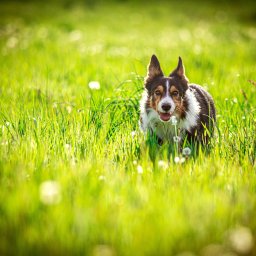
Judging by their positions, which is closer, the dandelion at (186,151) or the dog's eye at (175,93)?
the dandelion at (186,151)

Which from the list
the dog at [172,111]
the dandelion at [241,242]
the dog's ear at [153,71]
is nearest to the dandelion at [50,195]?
the dandelion at [241,242]

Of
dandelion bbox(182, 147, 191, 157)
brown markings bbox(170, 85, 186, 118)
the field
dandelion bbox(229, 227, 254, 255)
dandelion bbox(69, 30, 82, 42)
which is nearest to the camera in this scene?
dandelion bbox(229, 227, 254, 255)

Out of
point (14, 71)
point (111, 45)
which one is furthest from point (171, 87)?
point (111, 45)

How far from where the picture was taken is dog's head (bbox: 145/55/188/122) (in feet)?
14.6

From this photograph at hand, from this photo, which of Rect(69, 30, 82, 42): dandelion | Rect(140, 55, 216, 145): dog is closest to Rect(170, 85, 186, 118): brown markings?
Rect(140, 55, 216, 145): dog

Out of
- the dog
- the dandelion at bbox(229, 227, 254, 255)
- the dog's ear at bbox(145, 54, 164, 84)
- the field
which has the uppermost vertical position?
the dog's ear at bbox(145, 54, 164, 84)

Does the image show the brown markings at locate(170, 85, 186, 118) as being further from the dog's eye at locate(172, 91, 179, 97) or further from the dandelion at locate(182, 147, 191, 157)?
the dandelion at locate(182, 147, 191, 157)

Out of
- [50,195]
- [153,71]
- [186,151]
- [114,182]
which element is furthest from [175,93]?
[50,195]

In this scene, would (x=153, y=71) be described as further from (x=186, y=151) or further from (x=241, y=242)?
(x=241, y=242)

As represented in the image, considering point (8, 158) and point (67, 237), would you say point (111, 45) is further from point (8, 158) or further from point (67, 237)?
point (67, 237)

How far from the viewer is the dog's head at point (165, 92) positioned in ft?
14.6

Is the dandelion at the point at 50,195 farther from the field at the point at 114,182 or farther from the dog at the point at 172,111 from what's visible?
the dog at the point at 172,111

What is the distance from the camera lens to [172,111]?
4434 millimetres

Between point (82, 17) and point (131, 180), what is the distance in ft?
65.5
